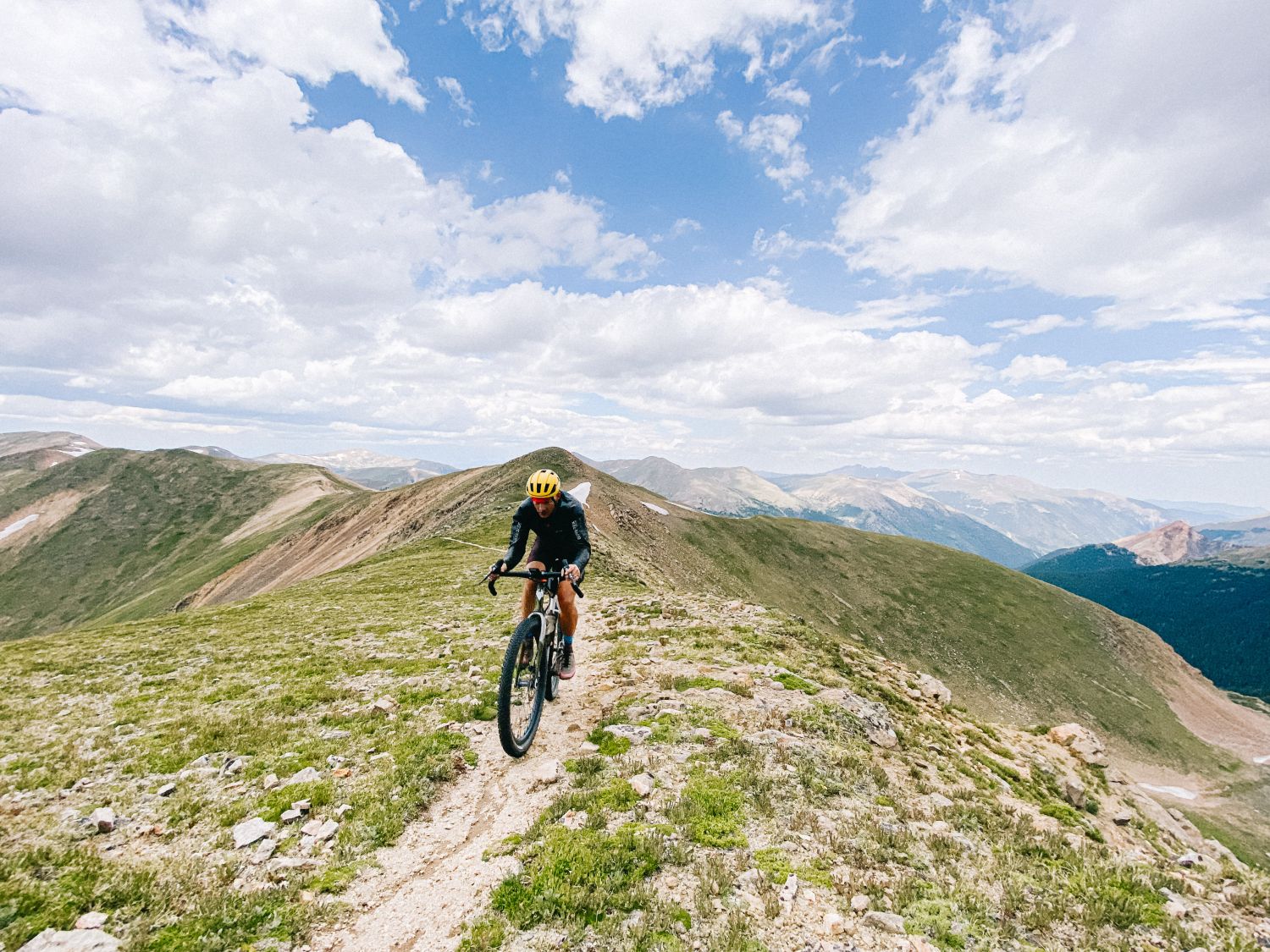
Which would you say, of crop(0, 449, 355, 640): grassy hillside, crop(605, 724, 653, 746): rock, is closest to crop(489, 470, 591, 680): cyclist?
crop(605, 724, 653, 746): rock

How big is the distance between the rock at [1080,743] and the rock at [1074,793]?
486 centimetres

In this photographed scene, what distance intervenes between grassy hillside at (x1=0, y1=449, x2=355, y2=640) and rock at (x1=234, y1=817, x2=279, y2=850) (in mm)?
97345

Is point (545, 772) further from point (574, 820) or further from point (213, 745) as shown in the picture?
point (213, 745)

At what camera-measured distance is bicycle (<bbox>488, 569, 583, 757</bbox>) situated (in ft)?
32.9

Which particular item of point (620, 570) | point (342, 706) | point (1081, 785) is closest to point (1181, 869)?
point (1081, 785)

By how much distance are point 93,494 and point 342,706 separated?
211074mm

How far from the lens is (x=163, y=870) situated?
6914 mm

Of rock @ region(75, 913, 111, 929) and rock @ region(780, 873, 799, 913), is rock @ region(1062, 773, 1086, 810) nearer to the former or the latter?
rock @ region(780, 873, 799, 913)

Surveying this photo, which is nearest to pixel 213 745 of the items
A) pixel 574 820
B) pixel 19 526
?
pixel 574 820

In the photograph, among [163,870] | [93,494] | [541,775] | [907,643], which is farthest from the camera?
[93,494]

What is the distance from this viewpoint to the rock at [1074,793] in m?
15.0

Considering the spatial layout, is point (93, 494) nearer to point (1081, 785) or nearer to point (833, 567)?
point (833, 567)

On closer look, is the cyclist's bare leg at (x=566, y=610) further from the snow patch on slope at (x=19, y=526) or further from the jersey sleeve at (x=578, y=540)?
the snow patch on slope at (x=19, y=526)

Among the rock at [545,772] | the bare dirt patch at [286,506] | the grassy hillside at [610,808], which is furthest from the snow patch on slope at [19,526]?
the rock at [545,772]
